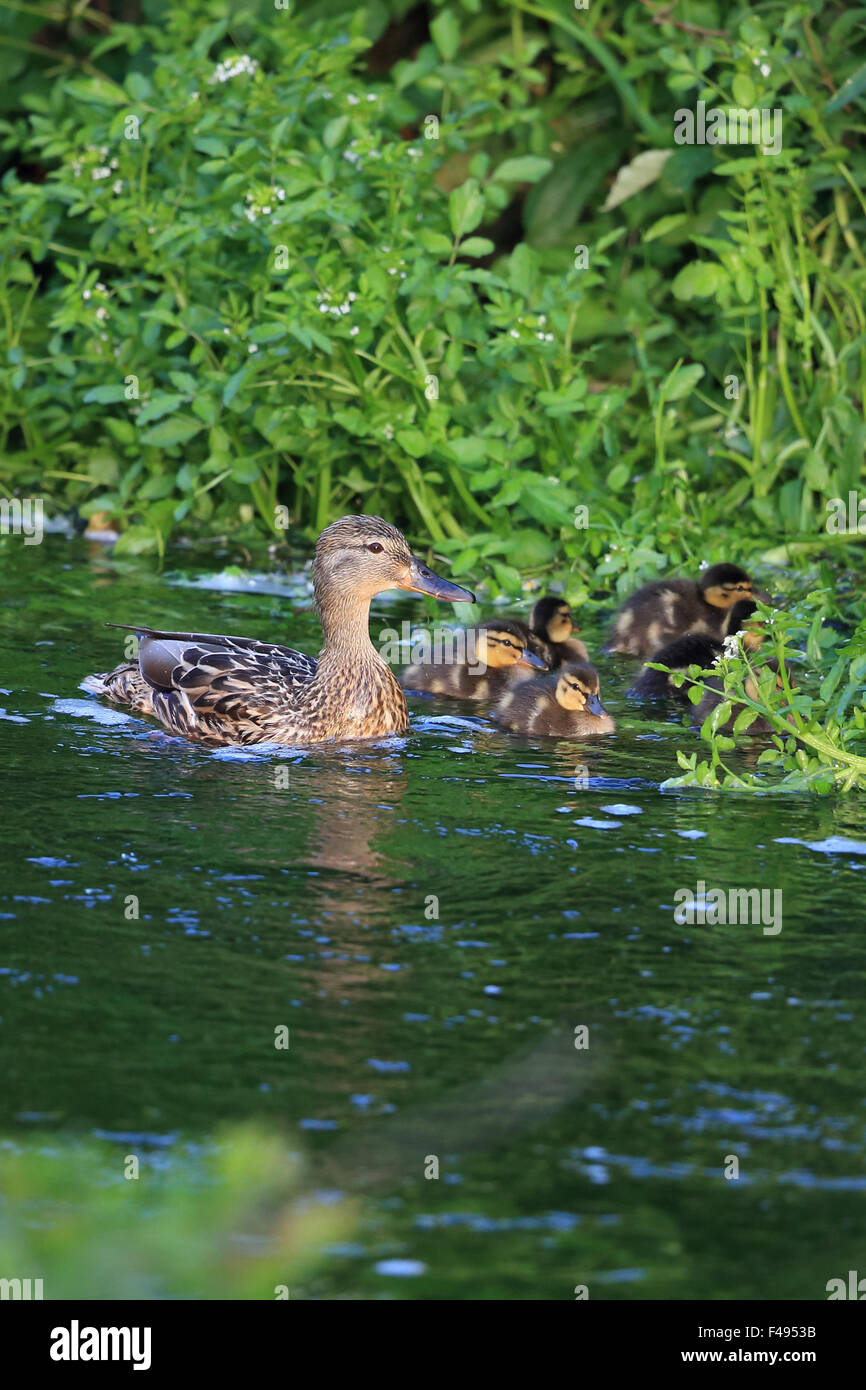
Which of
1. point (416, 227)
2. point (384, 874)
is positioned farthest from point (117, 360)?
point (384, 874)

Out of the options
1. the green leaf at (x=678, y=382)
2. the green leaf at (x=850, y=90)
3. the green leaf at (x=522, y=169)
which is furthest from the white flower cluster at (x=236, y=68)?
the green leaf at (x=850, y=90)

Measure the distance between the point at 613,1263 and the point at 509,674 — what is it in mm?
3910

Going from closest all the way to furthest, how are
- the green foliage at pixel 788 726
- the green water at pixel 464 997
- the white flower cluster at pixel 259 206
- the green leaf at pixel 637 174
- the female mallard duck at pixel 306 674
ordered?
the green water at pixel 464 997 → the green foliage at pixel 788 726 → the female mallard duck at pixel 306 674 → the white flower cluster at pixel 259 206 → the green leaf at pixel 637 174

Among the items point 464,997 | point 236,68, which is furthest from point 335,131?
point 464,997

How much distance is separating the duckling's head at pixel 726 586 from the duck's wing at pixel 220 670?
1.67 meters

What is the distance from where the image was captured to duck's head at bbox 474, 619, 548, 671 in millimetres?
7117

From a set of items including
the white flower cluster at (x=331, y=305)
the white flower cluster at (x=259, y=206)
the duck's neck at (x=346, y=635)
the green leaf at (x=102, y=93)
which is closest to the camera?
the duck's neck at (x=346, y=635)

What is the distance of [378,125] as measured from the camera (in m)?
9.54

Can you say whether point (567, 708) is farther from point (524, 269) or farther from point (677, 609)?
point (524, 269)

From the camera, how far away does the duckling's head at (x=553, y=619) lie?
24.1 ft

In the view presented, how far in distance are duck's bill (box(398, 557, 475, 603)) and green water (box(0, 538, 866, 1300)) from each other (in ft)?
2.41

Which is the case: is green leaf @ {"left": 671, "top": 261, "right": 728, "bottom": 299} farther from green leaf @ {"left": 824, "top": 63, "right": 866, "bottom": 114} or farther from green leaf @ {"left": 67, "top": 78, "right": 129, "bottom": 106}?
green leaf @ {"left": 67, "top": 78, "right": 129, "bottom": 106}

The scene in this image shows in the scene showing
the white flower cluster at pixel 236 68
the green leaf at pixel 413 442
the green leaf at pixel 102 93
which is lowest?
the green leaf at pixel 413 442

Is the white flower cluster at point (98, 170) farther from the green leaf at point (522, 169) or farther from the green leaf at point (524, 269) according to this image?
the green leaf at point (524, 269)
